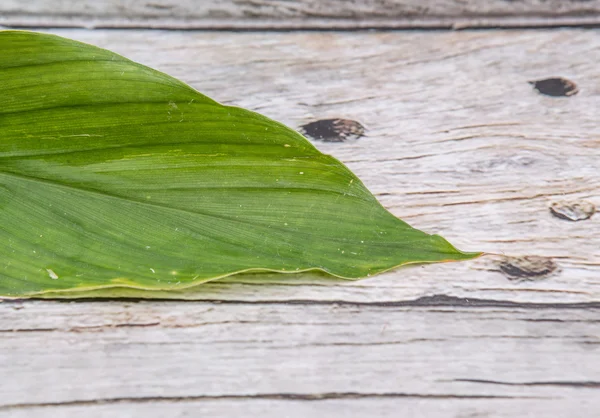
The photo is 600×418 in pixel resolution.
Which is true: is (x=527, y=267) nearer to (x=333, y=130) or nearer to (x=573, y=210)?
(x=573, y=210)

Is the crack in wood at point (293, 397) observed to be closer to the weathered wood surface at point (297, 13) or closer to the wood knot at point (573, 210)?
the wood knot at point (573, 210)

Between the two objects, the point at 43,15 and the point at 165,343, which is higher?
the point at 43,15

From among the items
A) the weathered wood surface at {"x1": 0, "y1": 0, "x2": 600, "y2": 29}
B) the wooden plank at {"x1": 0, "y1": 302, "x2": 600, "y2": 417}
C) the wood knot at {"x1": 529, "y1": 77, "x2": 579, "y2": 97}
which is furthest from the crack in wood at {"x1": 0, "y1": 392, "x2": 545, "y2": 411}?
the weathered wood surface at {"x1": 0, "y1": 0, "x2": 600, "y2": 29}

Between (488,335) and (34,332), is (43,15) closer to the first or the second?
(34,332)

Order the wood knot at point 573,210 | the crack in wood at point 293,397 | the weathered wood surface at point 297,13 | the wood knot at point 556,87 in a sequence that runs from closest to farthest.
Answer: the crack in wood at point 293,397
the wood knot at point 573,210
the wood knot at point 556,87
the weathered wood surface at point 297,13

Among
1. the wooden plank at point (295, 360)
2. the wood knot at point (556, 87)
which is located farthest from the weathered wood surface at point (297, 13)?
the wooden plank at point (295, 360)

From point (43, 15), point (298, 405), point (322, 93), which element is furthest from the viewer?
point (43, 15)

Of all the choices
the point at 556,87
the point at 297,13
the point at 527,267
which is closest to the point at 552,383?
the point at 527,267

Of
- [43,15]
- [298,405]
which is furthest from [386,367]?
[43,15]
